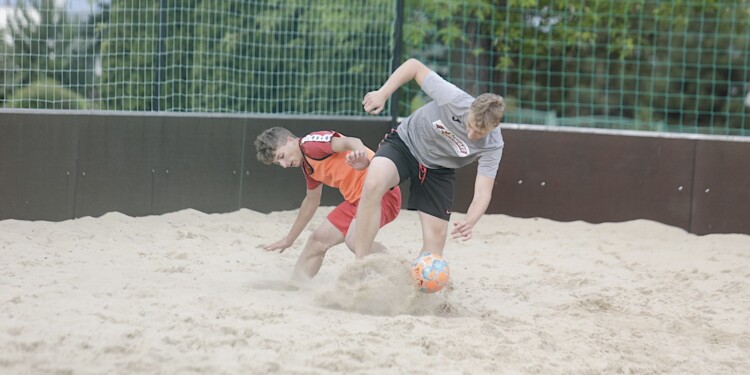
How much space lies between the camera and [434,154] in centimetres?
555

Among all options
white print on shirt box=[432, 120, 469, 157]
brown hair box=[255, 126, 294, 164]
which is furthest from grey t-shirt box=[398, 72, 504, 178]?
brown hair box=[255, 126, 294, 164]

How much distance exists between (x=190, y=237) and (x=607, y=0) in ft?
22.1

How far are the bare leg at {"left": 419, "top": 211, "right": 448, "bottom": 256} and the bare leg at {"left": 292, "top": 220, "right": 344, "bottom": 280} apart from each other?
49 centimetres

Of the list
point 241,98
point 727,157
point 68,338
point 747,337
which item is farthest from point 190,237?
point 727,157

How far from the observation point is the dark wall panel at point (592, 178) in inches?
338

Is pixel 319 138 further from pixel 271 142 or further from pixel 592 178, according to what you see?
pixel 592 178

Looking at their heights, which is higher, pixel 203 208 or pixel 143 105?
pixel 143 105

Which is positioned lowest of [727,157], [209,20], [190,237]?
[190,237]

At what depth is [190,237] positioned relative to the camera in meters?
7.03

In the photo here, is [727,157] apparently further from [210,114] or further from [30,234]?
[30,234]

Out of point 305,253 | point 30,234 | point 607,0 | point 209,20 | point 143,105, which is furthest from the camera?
point 607,0

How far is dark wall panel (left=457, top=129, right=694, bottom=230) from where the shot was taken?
859 centimetres

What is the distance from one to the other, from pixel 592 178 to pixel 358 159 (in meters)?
4.11

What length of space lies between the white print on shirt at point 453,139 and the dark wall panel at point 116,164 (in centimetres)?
323
